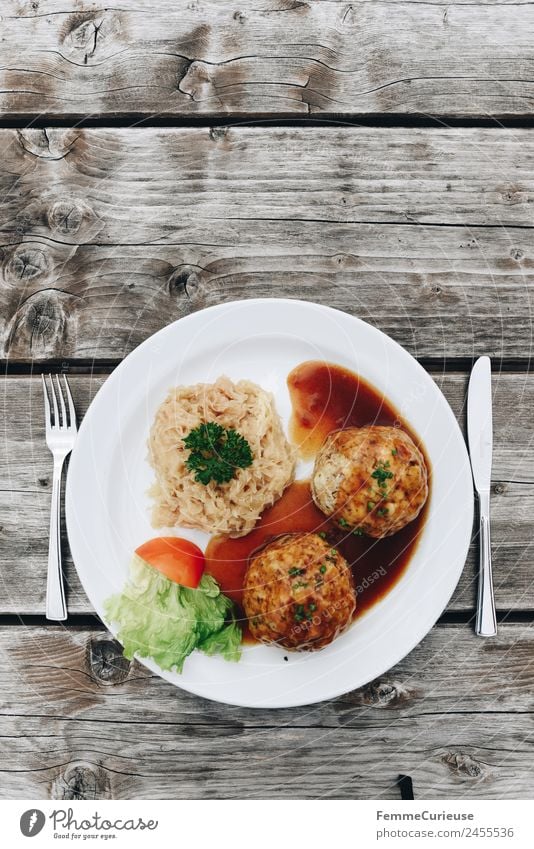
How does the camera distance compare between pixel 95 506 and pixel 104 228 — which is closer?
pixel 95 506

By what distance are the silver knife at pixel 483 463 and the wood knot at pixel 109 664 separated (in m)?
1.87

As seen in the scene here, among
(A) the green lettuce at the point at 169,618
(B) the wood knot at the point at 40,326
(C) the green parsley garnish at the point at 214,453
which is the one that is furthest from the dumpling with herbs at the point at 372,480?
(B) the wood knot at the point at 40,326

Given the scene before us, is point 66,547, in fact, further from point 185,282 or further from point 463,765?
point 463,765

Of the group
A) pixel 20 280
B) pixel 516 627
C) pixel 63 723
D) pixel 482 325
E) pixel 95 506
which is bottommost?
pixel 63 723

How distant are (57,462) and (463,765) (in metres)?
2.67

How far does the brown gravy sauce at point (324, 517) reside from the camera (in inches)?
124

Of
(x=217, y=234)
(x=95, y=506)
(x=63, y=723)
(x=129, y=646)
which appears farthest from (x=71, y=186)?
(x=63, y=723)

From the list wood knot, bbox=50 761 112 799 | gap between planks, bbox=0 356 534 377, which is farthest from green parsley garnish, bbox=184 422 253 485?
wood knot, bbox=50 761 112 799

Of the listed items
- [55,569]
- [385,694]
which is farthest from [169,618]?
[385,694]

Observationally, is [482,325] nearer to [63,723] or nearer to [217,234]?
[217,234]

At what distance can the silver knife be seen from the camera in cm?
320

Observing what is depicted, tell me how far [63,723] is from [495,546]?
97.5 inches

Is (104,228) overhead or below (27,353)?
overhead

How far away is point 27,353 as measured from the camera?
3.39 metres
